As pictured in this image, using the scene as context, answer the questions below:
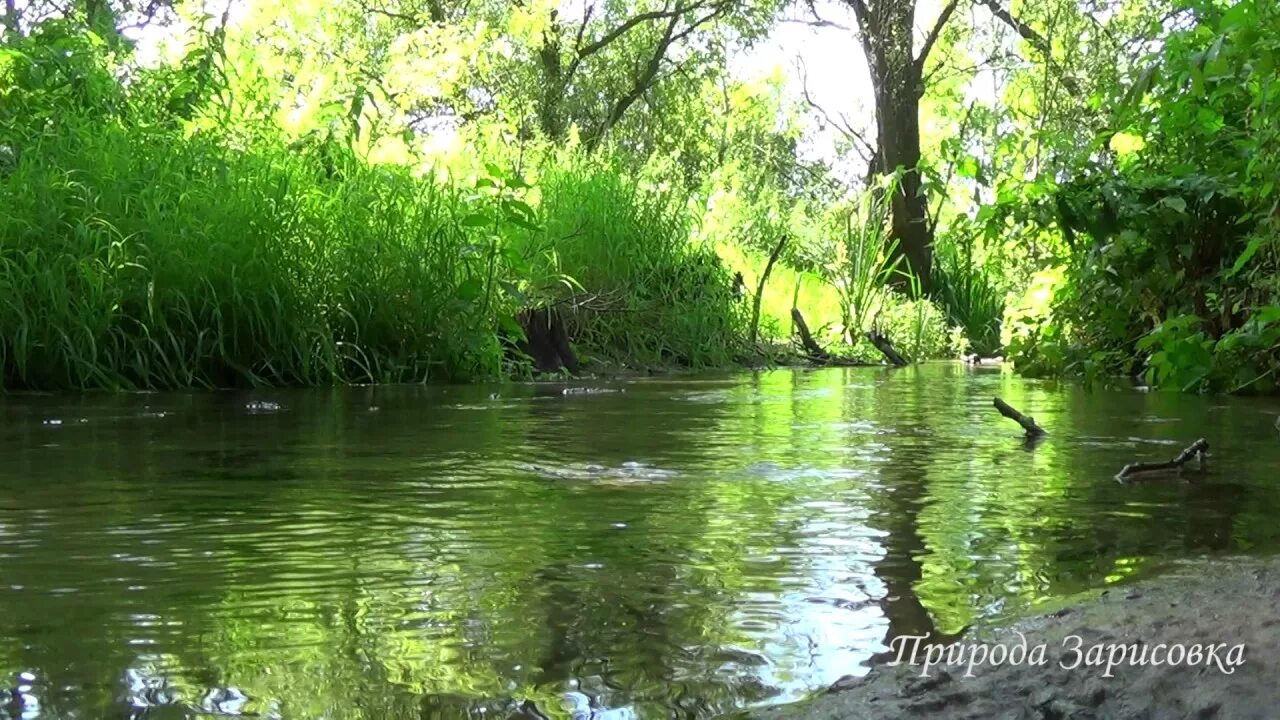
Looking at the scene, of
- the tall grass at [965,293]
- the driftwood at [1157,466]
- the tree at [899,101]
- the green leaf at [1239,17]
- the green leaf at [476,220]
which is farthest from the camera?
the tree at [899,101]

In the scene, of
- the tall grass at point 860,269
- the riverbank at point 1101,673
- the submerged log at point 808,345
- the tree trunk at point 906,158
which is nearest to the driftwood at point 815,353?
the submerged log at point 808,345

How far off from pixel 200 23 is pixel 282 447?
5.72 m

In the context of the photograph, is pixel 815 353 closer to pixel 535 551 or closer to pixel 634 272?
pixel 634 272

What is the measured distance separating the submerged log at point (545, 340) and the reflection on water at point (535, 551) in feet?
12.3

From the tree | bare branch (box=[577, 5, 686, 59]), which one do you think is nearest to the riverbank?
the tree

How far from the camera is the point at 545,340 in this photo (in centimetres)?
757

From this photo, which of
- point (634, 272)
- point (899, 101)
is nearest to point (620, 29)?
point (899, 101)

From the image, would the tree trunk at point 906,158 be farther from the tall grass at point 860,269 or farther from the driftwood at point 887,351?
the driftwood at point 887,351

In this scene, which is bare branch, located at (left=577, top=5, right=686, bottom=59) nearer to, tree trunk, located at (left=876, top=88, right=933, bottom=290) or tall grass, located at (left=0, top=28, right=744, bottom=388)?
tree trunk, located at (left=876, top=88, right=933, bottom=290)

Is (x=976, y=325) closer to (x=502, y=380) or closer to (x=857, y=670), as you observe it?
(x=502, y=380)

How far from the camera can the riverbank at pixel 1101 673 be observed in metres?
1.07

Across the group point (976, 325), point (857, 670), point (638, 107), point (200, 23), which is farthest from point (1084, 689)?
point (638, 107)

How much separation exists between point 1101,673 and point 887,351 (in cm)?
972

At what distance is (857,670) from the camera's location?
3.96 feet
